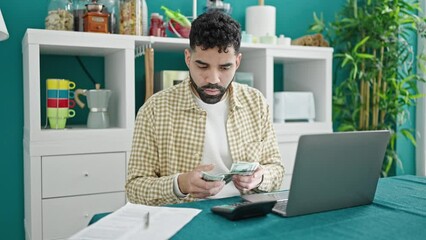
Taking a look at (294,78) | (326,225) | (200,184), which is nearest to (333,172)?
(326,225)

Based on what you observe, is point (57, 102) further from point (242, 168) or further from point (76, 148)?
point (242, 168)

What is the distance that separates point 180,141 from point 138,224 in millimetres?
603

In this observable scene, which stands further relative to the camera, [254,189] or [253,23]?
[253,23]

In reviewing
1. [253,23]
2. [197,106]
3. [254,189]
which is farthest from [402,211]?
[253,23]

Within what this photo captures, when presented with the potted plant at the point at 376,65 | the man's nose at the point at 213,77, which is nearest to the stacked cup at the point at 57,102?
the man's nose at the point at 213,77

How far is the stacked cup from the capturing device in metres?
2.36

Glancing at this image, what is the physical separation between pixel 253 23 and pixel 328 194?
193 centimetres

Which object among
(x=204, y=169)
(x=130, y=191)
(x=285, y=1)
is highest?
(x=285, y=1)

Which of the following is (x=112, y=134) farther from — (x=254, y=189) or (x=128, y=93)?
(x=254, y=189)

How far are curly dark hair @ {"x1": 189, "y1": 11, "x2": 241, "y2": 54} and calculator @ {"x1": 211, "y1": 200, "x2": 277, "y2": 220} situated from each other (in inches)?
23.6

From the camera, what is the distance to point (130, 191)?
163 cm

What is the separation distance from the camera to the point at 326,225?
3.94 ft

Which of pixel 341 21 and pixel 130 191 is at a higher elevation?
pixel 341 21

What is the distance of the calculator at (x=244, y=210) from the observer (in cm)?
122
